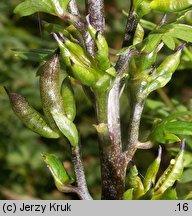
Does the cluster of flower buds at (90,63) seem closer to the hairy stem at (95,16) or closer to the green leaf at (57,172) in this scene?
the hairy stem at (95,16)

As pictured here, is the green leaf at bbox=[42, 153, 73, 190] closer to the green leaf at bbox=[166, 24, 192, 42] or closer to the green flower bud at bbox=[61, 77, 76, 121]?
the green flower bud at bbox=[61, 77, 76, 121]

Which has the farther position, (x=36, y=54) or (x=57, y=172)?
(x=36, y=54)

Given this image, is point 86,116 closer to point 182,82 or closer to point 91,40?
point 182,82

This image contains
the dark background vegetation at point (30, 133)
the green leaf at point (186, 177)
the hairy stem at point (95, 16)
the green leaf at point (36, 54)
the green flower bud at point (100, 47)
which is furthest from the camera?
the dark background vegetation at point (30, 133)

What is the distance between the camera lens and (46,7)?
128 centimetres

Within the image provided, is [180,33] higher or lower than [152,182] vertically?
higher

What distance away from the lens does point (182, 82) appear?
3361mm

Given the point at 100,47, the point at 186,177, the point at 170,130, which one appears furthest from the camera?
the point at 186,177

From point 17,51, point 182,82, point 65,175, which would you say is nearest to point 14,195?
point 182,82

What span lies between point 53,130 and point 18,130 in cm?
200

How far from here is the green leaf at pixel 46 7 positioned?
1258 millimetres

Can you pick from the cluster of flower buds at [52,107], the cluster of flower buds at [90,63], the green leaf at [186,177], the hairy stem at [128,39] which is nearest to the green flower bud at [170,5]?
the hairy stem at [128,39]

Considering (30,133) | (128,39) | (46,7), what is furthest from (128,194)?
(30,133)

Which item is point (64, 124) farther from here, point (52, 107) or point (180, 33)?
point (180, 33)
